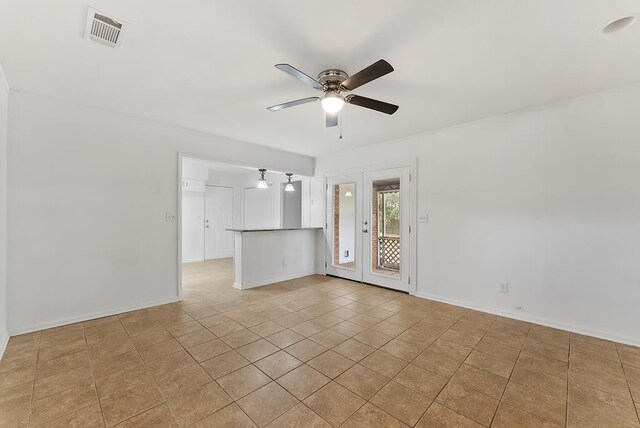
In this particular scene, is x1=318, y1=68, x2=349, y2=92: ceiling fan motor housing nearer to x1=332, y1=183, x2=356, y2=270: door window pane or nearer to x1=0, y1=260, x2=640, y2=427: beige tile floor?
x1=0, y1=260, x2=640, y2=427: beige tile floor

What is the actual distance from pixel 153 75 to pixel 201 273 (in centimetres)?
435

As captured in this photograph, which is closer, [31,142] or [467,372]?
[467,372]

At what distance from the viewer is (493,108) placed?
3.23m

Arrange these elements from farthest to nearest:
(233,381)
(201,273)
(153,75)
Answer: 1. (201,273)
2. (153,75)
3. (233,381)

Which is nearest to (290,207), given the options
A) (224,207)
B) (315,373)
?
(224,207)

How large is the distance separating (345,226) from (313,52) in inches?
141

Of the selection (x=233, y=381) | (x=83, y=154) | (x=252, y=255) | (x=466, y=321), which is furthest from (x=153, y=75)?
(x=466, y=321)

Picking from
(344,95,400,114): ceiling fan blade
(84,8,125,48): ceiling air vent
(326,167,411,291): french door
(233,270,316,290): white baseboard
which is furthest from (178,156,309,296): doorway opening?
(84,8,125,48): ceiling air vent

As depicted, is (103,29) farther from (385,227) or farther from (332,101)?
(385,227)

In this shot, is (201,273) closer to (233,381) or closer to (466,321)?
(233,381)

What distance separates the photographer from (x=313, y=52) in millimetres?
2119

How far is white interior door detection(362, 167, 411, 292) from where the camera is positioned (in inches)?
173

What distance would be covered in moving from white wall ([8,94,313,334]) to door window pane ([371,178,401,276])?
121 inches

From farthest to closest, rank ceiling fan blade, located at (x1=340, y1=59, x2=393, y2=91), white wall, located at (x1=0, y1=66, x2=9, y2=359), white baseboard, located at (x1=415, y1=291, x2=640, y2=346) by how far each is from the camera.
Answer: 1. white baseboard, located at (x1=415, y1=291, x2=640, y2=346)
2. white wall, located at (x1=0, y1=66, x2=9, y2=359)
3. ceiling fan blade, located at (x1=340, y1=59, x2=393, y2=91)
